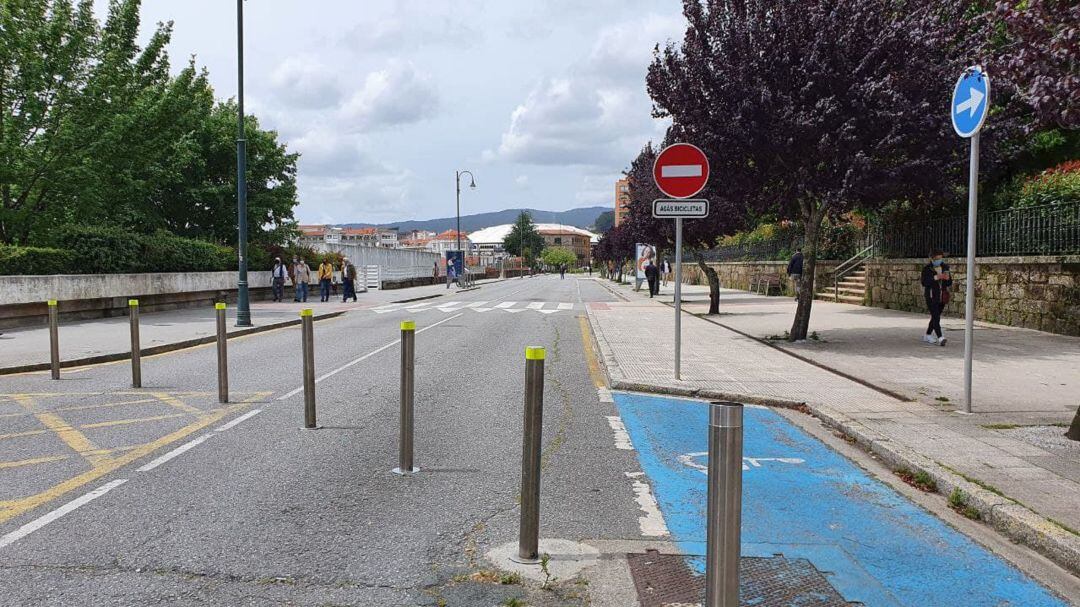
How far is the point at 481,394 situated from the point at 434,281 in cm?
5217

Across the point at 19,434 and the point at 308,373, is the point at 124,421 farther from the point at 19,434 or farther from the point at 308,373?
the point at 308,373

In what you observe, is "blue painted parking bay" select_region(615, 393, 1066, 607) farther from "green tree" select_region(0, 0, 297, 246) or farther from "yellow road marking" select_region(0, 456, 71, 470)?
"green tree" select_region(0, 0, 297, 246)

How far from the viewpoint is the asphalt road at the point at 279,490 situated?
348 centimetres

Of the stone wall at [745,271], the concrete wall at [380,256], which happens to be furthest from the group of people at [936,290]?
the concrete wall at [380,256]

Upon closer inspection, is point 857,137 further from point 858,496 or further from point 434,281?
point 434,281

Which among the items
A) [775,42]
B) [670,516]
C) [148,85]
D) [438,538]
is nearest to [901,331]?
[775,42]

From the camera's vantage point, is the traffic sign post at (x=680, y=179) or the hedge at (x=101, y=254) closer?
the traffic sign post at (x=680, y=179)

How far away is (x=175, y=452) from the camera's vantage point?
589 cm

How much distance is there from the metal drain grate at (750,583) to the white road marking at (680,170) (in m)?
6.06

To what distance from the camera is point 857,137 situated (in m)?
12.0

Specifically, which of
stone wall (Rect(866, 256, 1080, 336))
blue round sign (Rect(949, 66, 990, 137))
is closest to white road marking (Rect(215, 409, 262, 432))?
blue round sign (Rect(949, 66, 990, 137))

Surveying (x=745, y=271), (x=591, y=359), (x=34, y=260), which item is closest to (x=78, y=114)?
(x=34, y=260)

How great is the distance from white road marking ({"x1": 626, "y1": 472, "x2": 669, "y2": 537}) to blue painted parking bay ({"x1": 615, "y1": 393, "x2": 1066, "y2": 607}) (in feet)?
0.18

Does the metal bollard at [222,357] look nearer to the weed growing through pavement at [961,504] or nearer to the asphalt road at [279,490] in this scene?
the asphalt road at [279,490]
